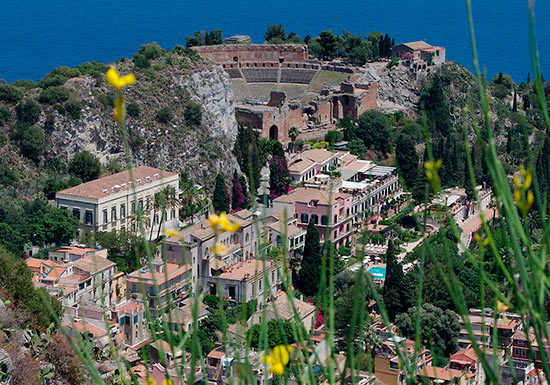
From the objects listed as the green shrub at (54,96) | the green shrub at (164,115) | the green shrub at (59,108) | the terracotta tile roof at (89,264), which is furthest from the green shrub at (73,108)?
the terracotta tile roof at (89,264)

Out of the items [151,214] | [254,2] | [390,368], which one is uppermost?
[254,2]

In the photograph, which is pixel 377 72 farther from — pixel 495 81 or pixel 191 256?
pixel 191 256

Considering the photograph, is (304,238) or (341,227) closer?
(304,238)

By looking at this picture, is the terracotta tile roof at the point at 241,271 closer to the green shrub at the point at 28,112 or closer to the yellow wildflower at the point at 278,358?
the green shrub at the point at 28,112

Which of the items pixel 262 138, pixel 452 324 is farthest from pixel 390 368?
pixel 262 138

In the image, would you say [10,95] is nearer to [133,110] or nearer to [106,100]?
[106,100]

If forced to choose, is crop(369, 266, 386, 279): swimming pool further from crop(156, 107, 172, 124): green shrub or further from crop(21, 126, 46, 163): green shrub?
crop(21, 126, 46, 163): green shrub
